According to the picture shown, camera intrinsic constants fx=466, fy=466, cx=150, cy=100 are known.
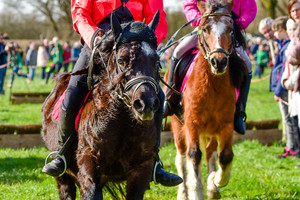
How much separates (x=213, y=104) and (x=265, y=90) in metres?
16.1

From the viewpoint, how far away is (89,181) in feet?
12.4

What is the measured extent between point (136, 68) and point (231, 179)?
436 centimetres

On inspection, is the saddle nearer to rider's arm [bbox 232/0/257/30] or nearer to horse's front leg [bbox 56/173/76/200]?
rider's arm [bbox 232/0/257/30]

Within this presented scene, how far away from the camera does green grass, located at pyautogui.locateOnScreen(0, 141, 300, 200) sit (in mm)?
6316

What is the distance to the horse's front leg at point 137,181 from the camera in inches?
150

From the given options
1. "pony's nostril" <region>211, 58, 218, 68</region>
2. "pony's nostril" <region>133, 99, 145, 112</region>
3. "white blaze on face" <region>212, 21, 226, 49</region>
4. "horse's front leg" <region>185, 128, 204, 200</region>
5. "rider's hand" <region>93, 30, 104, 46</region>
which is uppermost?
"white blaze on face" <region>212, 21, 226, 49</region>

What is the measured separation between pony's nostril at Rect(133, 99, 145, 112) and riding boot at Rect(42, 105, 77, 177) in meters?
1.17

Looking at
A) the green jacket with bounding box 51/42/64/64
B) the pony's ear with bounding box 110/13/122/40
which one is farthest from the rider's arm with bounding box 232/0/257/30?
the green jacket with bounding box 51/42/64/64

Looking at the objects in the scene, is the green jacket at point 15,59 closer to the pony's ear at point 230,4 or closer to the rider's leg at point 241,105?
the rider's leg at point 241,105

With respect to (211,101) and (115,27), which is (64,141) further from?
(211,101)

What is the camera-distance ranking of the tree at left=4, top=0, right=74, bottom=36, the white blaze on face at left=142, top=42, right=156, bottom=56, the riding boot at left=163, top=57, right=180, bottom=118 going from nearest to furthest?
1. the white blaze on face at left=142, top=42, right=156, bottom=56
2. the riding boot at left=163, top=57, right=180, bottom=118
3. the tree at left=4, top=0, right=74, bottom=36

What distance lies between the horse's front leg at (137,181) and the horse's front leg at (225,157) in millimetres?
2293

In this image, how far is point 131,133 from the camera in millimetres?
3781

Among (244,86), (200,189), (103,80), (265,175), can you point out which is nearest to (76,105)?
(103,80)
